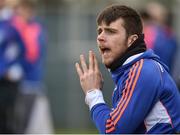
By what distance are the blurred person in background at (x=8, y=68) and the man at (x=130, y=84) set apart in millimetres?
5546

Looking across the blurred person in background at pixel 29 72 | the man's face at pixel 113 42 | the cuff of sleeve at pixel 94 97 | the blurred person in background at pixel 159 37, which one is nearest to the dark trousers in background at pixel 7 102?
the blurred person in background at pixel 29 72

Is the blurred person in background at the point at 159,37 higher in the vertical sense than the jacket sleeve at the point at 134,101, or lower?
lower

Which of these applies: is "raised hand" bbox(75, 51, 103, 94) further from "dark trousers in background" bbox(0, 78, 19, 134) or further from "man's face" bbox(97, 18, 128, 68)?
"dark trousers in background" bbox(0, 78, 19, 134)

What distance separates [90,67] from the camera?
6367 mm

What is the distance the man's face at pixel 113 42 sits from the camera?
→ 20.2ft

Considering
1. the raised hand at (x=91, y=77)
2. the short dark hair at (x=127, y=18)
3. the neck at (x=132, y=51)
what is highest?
the short dark hair at (x=127, y=18)

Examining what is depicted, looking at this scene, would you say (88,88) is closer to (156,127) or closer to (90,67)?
(90,67)

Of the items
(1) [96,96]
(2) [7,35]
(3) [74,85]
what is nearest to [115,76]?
(1) [96,96]

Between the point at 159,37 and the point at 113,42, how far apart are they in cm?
641

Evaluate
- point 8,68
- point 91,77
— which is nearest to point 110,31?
point 91,77

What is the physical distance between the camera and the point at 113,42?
6145mm

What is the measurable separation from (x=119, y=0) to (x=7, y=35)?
32.6 ft

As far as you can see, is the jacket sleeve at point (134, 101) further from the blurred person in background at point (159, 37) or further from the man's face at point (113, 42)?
the blurred person in background at point (159, 37)

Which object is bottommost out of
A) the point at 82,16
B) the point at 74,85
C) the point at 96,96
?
the point at 74,85
